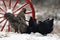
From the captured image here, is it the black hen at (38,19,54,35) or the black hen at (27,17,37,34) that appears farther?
the black hen at (27,17,37,34)

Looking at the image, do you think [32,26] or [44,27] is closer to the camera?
[44,27]

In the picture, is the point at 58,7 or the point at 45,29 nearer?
the point at 45,29

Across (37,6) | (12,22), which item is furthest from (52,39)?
(37,6)

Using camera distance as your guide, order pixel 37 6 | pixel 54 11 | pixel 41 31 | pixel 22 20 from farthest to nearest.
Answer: pixel 37 6, pixel 54 11, pixel 22 20, pixel 41 31

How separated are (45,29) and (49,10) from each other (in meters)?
10.1

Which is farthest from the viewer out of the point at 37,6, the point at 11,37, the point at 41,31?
the point at 37,6

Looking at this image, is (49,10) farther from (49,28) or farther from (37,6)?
(49,28)

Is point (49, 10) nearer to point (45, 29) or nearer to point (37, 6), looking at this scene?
point (37, 6)

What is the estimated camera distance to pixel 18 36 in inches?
237

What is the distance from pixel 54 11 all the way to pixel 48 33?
31.0 feet

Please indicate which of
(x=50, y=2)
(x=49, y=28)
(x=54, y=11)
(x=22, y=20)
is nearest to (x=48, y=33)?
(x=49, y=28)

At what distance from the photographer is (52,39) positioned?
5918 mm

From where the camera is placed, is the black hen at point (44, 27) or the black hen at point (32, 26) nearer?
the black hen at point (44, 27)

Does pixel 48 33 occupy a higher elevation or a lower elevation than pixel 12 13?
lower
